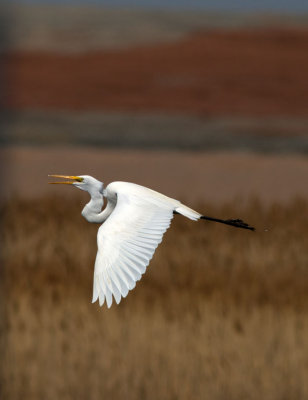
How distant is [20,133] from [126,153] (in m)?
3.35

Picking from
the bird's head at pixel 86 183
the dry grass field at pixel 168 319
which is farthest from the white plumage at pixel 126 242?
the dry grass field at pixel 168 319

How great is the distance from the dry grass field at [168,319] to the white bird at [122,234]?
3.88 m

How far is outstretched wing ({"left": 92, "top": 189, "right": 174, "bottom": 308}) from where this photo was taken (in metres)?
3.42

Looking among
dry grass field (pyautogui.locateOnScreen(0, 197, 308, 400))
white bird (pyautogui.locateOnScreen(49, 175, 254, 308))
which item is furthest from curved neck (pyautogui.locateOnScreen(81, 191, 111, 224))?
dry grass field (pyautogui.locateOnScreen(0, 197, 308, 400))

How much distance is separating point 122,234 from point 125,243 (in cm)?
3

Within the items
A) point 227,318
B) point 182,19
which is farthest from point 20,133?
point 182,19

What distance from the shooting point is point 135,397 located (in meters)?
7.21

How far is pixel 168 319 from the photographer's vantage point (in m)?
8.12

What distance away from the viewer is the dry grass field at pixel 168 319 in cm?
748

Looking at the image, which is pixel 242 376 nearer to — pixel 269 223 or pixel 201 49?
pixel 269 223

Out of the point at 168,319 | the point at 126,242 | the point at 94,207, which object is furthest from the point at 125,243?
the point at 168,319

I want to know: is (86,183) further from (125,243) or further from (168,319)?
(168,319)

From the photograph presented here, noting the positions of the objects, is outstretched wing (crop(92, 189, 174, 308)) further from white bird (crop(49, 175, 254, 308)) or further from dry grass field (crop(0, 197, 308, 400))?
dry grass field (crop(0, 197, 308, 400))

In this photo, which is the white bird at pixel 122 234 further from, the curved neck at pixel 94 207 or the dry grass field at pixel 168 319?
the dry grass field at pixel 168 319
